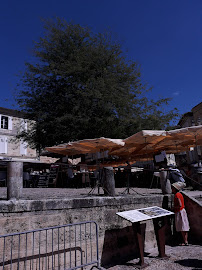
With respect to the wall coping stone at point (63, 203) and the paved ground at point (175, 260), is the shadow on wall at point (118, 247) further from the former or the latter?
the wall coping stone at point (63, 203)

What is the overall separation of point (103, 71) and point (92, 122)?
3691 mm

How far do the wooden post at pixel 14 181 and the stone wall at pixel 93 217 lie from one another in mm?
265

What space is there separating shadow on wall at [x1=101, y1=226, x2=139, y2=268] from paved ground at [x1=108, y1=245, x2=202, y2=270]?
240 millimetres

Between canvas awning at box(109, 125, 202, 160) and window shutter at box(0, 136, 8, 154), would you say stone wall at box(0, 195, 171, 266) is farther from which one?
window shutter at box(0, 136, 8, 154)

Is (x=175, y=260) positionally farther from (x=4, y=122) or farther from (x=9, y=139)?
(x=4, y=122)

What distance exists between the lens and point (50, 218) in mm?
4676

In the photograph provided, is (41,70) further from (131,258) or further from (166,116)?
(131,258)

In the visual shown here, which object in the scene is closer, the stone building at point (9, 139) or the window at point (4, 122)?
the stone building at point (9, 139)

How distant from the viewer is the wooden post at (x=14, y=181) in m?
4.54

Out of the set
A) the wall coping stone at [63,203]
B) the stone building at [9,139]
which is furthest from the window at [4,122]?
the wall coping stone at [63,203]

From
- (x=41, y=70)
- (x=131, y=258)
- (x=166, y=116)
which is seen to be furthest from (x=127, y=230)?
(x=41, y=70)

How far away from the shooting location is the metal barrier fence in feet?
13.2

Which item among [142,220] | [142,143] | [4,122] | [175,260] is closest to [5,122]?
[4,122]

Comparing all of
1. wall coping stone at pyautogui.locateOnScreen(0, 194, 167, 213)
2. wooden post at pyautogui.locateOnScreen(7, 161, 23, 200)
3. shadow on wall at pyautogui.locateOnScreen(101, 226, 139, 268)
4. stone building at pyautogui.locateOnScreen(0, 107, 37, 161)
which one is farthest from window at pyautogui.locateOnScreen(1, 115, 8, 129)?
shadow on wall at pyautogui.locateOnScreen(101, 226, 139, 268)
